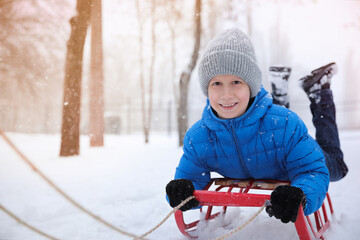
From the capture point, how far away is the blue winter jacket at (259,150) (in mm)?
1760

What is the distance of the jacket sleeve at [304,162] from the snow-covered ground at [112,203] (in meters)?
0.48

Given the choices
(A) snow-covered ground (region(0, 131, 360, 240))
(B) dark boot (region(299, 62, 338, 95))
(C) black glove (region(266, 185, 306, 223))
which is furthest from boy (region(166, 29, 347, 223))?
(B) dark boot (region(299, 62, 338, 95))

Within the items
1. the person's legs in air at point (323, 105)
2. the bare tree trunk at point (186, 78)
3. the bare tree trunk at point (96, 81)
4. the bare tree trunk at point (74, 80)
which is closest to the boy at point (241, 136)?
the person's legs in air at point (323, 105)

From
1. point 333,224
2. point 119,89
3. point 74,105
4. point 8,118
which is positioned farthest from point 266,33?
point 333,224

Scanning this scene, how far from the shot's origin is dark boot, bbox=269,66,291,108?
3.08m

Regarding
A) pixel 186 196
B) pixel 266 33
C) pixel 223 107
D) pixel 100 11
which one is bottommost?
pixel 186 196

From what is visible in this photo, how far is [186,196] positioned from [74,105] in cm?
419

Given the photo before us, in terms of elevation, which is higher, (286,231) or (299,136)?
(299,136)

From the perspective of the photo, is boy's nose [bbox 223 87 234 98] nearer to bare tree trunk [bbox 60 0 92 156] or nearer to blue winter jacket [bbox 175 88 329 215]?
blue winter jacket [bbox 175 88 329 215]

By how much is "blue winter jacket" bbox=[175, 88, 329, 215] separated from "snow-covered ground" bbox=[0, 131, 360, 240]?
0.45 meters

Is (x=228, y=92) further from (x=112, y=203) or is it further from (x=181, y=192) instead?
(x=112, y=203)

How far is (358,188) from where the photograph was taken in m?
3.38

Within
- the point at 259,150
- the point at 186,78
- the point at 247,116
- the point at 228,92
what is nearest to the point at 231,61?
the point at 228,92

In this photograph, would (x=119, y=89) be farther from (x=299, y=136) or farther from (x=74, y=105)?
(x=299, y=136)
